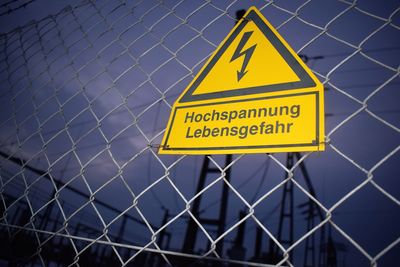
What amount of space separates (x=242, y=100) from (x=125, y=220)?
11212mm

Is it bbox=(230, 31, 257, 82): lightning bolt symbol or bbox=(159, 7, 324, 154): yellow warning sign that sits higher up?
bbox=(230, 31, 257, 82): lightning bolt symbol

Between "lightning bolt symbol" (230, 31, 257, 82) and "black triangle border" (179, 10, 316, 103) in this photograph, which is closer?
"black triangle border" (179, 10, 316, 103)

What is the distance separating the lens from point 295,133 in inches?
37.7

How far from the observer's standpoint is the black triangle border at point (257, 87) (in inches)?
42.2

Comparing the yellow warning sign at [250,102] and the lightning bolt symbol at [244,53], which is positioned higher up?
the lightning bolt symbol at [244,53]

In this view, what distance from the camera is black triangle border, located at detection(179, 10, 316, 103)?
1.07m

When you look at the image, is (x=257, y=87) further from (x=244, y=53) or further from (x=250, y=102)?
(x=244, y=53)

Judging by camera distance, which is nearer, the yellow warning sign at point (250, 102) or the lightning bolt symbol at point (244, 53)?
the yellow warning sign at point (250, 102)

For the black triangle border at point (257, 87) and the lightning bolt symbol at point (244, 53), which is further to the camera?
the lightning bolt symbol at point (244, 53)

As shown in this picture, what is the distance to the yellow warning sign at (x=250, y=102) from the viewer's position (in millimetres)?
980

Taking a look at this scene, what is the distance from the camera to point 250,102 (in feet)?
3.71

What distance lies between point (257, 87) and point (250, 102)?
8cm

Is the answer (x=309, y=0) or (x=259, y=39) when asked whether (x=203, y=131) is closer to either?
(x=259, y=39)

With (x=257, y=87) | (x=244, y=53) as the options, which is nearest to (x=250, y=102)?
(x=257, y=87)
